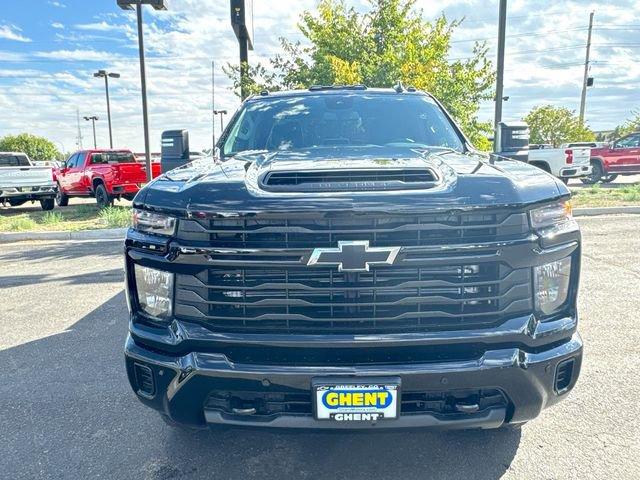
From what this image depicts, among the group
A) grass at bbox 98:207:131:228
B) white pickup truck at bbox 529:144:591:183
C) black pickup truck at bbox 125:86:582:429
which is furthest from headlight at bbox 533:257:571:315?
white pickup truck at bbox 529:144:591:183

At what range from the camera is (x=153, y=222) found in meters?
2.26

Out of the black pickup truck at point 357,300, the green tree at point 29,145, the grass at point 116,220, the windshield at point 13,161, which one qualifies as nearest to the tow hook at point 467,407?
the black pickup truck at point 357,300

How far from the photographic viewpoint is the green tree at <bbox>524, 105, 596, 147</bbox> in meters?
39.4

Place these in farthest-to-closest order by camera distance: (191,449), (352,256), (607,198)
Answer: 1. (607,198)
2. (191,449)
3. (352,256)

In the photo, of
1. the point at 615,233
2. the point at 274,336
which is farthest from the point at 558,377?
the point at 615,233

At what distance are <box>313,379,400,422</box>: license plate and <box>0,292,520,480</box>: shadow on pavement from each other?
0.20 meters

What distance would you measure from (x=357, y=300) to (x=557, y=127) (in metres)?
43.1

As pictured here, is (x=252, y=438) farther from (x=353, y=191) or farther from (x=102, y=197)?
(x=102, y=197)

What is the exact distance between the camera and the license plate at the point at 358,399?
2045mm

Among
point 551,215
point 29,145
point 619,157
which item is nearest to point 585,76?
point 619,157

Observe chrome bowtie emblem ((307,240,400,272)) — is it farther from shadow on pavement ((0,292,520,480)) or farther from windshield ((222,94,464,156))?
windshield ((222,94,464,156))

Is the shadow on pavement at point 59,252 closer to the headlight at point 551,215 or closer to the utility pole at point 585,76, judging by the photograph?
the headlight at point 551,215

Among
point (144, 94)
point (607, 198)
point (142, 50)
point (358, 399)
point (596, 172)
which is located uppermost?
point (142, 50)

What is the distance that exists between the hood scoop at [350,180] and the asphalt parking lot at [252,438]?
1078mm
